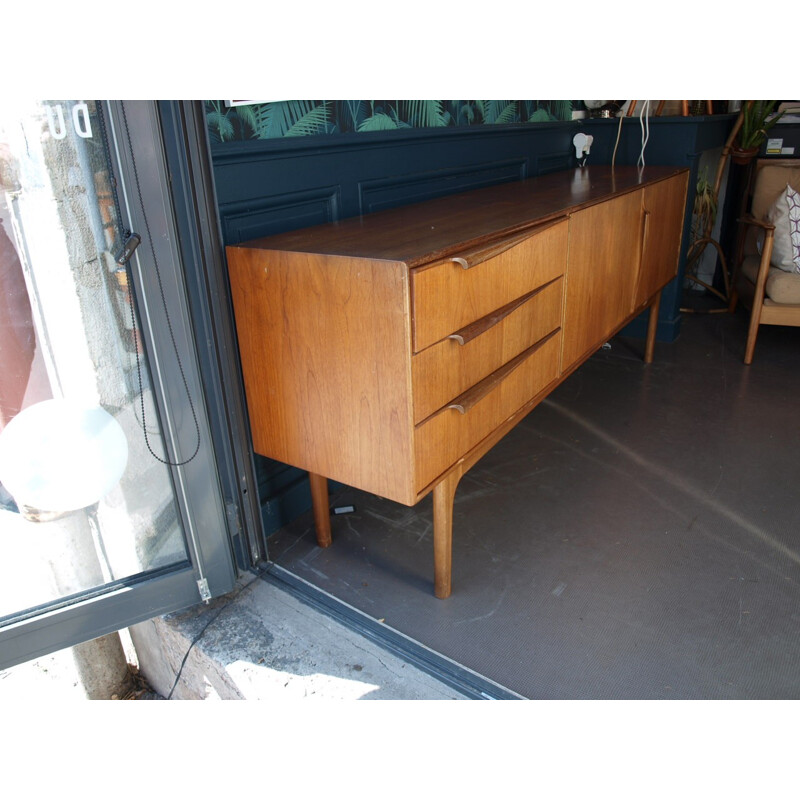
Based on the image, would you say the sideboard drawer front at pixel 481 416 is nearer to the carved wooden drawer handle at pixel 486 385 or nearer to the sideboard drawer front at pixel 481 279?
the carved wooden drawer handle at pixel 486 385

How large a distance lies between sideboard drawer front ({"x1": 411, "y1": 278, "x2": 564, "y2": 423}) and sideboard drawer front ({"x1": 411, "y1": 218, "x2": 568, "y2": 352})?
0.03 m

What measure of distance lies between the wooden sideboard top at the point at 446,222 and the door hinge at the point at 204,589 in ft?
2.83

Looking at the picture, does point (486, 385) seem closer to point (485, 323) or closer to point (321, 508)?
point (485, 323)

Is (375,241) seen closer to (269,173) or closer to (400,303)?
(400,303)

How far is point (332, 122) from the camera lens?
6.04 feet

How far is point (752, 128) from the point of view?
12.5ft

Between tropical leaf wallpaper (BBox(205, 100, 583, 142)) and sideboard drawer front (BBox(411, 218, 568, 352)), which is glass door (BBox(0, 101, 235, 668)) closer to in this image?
tropical leaf wallpaper (BBox(205, 100, 583, 142))

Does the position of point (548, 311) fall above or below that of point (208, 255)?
below

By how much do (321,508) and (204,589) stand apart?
40 cm

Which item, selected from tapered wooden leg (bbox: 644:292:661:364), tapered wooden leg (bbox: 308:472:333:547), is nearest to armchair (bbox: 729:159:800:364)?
tapered wooden leg (bbox: 644:292:661:364)

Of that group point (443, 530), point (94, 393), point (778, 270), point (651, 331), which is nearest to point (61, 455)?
point (94, 393)

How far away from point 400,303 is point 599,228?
117cm

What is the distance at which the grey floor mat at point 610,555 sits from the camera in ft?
4.86
